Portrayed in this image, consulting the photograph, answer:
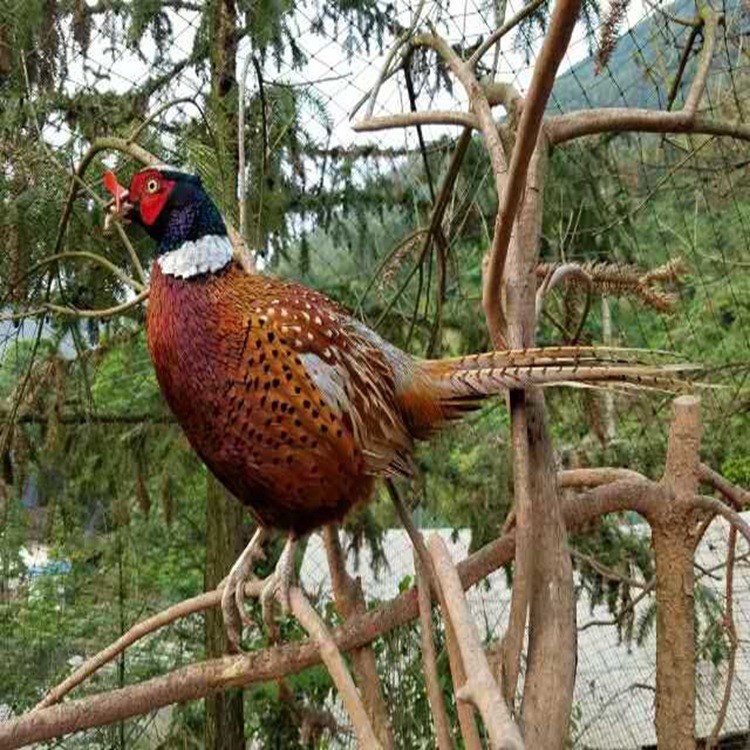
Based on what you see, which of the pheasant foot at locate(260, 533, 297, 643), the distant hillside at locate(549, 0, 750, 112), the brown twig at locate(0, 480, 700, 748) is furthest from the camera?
the distant hillside at locate(549, 0, 750, 112)

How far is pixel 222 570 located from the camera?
2.39 m

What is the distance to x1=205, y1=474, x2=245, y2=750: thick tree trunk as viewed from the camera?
7.88 ft

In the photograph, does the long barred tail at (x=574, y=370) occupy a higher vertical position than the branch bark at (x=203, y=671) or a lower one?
higher

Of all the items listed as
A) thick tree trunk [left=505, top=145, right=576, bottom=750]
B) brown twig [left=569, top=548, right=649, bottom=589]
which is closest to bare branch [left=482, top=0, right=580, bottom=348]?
thick tree trunk [left=505, top=145, right=576, bottom=750]

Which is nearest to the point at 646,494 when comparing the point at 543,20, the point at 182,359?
the point at 182,359

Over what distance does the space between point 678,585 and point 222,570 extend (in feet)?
4.49

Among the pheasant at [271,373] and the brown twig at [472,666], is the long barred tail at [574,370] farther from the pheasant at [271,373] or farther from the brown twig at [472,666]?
the brown twig at [472,666]

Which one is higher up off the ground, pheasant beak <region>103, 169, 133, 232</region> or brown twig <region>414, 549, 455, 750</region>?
pheasant beak <region>103, 169, 133, 232</region>

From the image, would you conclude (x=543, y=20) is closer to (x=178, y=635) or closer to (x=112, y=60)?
(x=112, y=60)

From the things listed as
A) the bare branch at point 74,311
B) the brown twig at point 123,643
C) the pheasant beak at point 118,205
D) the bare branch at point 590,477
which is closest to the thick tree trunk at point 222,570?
the bare branch at point 74,311

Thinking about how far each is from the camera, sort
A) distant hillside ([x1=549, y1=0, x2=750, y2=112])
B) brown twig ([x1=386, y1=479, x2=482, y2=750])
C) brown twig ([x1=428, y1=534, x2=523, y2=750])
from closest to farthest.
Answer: brown twig ([x1=428, y1=534, x2=523, y2=750]), brown twig ([x1=386, y1=479, x2=482, y2=750]), distant hillside ([x1=549, y1=0, x2=750, y2=112])

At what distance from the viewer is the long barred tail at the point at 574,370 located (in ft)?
3.43

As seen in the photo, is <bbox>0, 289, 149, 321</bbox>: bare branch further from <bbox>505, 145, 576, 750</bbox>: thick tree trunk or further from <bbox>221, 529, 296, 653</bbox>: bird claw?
<bbox>505, 145, 576, 750</bbox>: thick tree trunk

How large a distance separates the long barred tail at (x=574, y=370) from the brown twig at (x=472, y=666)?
A: 0.20 metres
